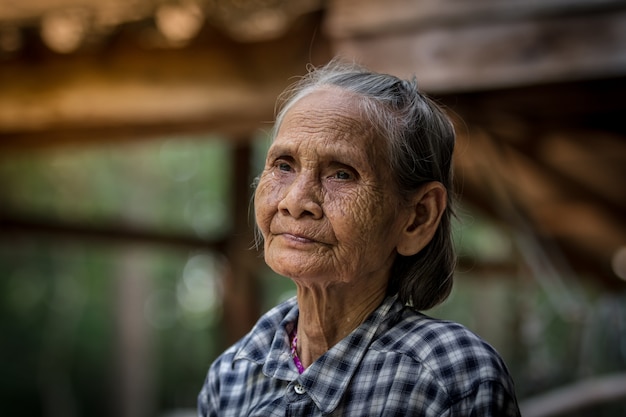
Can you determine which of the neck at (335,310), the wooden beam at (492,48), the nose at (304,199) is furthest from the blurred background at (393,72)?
the nose at (304,199)

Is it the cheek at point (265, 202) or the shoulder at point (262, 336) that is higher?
the cheek at point (265, 202)

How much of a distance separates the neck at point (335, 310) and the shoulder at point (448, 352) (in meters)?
0.07

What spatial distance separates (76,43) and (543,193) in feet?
10.0

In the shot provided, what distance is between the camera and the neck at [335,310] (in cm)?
154

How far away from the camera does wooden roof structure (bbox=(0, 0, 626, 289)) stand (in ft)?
9.12

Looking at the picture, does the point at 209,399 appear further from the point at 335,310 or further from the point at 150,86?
the point at 150,86

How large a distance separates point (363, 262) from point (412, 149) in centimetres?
23

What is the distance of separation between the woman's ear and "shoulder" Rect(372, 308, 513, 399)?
0.14 metres

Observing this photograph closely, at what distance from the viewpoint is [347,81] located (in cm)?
158

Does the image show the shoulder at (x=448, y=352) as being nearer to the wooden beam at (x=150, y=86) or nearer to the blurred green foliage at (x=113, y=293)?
the wooden beam at (x=150, y=86)

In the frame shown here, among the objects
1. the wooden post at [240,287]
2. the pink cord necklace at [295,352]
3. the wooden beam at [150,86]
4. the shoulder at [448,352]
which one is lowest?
the wooden post at [240,287]

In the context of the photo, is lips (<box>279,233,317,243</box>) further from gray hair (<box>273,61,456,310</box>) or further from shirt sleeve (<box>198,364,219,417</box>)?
shirt sleeve (<box>198,364,219,417</box>)

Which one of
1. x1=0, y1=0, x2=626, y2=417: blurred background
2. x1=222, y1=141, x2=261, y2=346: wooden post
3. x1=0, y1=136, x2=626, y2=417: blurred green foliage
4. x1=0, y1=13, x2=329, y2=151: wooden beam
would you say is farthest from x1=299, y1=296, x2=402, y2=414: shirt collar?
x1=0, y1=136, x2=626, y2=417: blurred green foliage

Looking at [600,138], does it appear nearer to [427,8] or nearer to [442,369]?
[427,8]
